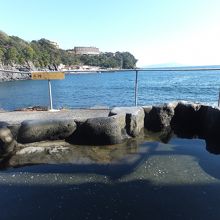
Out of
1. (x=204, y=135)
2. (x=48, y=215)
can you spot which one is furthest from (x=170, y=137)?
(x=48, y=215)

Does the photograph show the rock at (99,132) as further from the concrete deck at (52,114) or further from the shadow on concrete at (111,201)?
the shadow on concrete at (111,201)

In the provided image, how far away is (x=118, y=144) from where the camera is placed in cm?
636

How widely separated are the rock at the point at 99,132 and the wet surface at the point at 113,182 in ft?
0.68

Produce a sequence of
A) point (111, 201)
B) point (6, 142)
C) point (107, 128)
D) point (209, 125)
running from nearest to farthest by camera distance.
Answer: point (111, 201) → point (6, 142) → point (107, 128) → point (209, 125)

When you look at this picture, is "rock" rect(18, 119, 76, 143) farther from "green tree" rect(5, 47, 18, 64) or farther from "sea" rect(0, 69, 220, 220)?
"green tree" rect(5, 47, 18, 64)

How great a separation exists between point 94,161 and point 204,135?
2983mm

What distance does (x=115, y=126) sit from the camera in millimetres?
6371

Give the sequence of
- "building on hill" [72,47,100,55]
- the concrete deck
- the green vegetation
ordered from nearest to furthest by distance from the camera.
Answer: the concrete deck → the green vegetation → "building on hill" [72,47,100,55]

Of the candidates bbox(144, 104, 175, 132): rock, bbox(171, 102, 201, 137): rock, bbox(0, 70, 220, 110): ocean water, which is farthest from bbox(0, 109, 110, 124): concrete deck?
bbox(0, 70, 220, 110): ocean water

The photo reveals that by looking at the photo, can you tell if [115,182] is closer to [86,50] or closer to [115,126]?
[115,126]

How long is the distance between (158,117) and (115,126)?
1520mm

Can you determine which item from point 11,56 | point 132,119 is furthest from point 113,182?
point 11,56

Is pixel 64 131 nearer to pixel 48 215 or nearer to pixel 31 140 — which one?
pixel 31 140

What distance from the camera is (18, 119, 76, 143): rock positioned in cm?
637
